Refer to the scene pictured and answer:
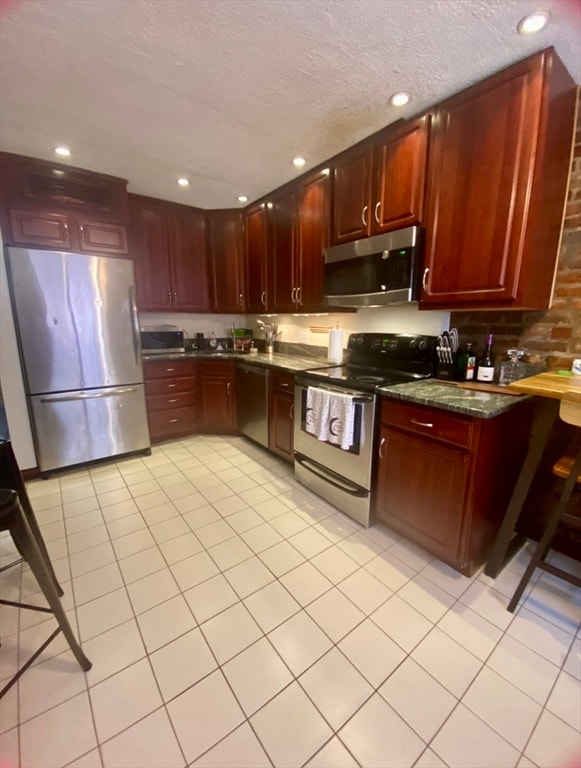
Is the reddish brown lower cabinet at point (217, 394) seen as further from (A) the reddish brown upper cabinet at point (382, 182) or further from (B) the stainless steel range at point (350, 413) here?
(A) the reddish brown upper cabinet at point (382, 182)

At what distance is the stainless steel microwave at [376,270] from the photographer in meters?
1.91

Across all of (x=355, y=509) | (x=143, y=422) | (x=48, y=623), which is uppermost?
(x=143, y=422)

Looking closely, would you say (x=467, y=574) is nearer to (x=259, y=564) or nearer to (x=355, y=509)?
(x=355, y=509)

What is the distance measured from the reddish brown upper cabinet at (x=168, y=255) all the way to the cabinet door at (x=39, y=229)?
2.01 ft

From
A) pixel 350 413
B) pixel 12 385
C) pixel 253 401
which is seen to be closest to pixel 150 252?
pixel 12 385

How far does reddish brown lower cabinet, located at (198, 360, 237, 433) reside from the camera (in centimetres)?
338

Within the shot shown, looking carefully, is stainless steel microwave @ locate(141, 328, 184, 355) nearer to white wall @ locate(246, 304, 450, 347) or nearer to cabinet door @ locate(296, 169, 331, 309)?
white wall @ locate(246, 304, 450, 347)

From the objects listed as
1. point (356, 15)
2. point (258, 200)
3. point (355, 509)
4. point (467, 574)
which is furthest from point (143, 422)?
point (356, 15)

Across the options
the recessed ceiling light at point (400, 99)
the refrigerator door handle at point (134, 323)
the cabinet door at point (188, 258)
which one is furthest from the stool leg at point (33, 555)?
the cabinet door at point (188, 258)

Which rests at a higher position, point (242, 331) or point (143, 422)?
point (242, 331)

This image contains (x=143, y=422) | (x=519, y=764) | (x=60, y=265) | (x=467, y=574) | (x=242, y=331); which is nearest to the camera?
(x=519, y=764)

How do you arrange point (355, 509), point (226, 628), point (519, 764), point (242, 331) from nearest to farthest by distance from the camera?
1. point (519, 764)
2. point (226, 628)
3. point (355, 509)
4. point (242, 331)

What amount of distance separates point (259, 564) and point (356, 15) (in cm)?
247

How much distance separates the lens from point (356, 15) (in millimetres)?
1230
